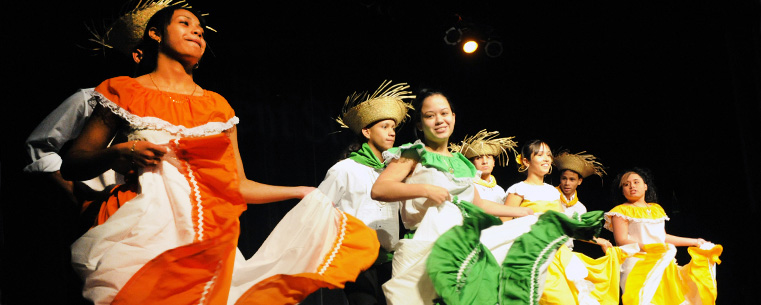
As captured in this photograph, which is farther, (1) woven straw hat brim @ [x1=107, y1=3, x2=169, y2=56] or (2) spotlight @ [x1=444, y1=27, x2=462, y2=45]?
(2) spotlight @ [x1=444, y1=27, x2=462, y2=45]

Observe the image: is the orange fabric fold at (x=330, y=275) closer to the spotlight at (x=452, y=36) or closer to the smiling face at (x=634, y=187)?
the spotlight at (x=452, y=36)

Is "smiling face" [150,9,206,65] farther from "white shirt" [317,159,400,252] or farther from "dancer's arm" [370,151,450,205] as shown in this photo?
"white shirt" [317,159,400,252]

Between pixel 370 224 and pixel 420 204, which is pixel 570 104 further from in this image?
pixel 420 204

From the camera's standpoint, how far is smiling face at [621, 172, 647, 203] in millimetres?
5047

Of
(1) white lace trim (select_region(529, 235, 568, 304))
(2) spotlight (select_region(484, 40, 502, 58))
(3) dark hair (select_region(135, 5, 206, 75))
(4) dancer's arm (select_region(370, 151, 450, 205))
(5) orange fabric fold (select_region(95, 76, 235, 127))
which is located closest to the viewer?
(5) orange fabric fold (select_region(95, 76, 235, 127))

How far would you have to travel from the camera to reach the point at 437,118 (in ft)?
9.27

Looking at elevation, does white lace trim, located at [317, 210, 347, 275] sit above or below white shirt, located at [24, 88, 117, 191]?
below

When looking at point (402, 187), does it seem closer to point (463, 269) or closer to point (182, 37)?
point (463, 269)

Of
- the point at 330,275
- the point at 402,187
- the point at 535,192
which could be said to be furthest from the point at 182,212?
the point at 535,192

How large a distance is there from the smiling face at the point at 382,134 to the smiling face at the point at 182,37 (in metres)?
1.71

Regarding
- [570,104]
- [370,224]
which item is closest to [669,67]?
[570,104]

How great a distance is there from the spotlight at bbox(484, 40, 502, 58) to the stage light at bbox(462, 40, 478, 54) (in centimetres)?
→ 14

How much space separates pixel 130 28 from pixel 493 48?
12.0ft

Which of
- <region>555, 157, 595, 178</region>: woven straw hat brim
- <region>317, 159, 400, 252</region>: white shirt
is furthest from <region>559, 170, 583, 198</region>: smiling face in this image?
<region>317, 159, 400, 252</region>: white shirt
